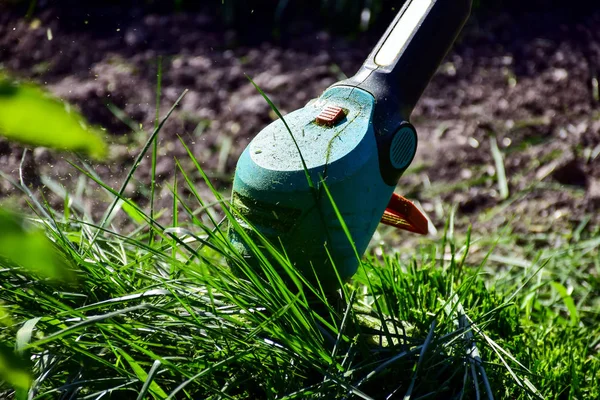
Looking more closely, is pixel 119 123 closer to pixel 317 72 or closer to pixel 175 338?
pixel 317 72

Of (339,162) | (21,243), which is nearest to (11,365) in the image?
(21,243)

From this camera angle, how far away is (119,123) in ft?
8.64

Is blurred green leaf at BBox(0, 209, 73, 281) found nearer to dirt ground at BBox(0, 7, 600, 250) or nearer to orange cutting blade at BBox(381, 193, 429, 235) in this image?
orange cutting blade at BBox(381, 193, 429, 235)

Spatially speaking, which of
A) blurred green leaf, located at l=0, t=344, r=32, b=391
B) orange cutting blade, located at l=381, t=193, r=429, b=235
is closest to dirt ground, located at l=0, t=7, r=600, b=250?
orange cutting blade, located at l=381, t=193, r=429, b=235

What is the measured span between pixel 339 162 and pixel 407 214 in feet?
0.96

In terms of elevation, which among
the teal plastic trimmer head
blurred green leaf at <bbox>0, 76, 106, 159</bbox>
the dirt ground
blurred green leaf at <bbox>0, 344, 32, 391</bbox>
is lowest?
the dirt ground

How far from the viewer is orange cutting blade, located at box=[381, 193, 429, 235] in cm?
132

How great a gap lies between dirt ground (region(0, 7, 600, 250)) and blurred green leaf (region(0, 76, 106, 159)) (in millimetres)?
1881

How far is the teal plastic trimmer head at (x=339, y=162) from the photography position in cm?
108

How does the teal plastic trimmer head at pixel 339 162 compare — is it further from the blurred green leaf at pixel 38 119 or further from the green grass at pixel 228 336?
the blurred green leaf at pixel 38 119

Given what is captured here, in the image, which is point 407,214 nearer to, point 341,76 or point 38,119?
point 38,119

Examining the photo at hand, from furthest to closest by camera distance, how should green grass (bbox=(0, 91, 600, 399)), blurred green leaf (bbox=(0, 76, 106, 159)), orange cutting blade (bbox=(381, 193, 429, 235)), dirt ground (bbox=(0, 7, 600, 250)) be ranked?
dirt ground (bbox=(0, 7, 600, 250)) < orange cutting blade (bbox=(381, 193, 429, 235)) < green grass (bbox=(0, 91, 600, 399)) < blurred green leaf (bbox=(0, 76, 106, 159))

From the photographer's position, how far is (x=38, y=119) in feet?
1.04

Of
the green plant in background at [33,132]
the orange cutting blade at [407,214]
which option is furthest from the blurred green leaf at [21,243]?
the orange cutting blade at [407,214]
